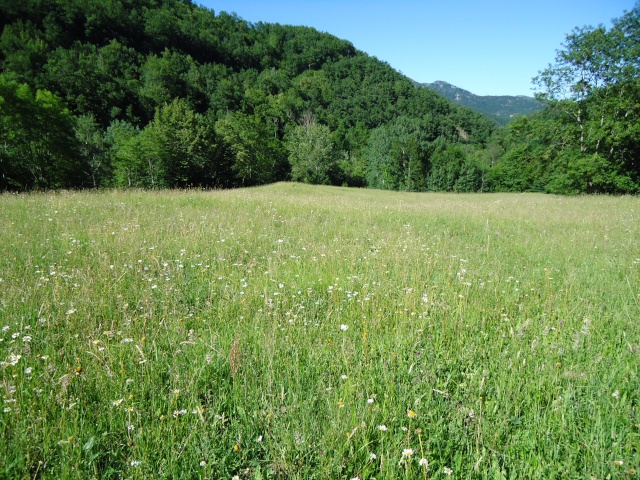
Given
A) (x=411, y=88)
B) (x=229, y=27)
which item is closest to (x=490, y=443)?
(x=411, y=88)

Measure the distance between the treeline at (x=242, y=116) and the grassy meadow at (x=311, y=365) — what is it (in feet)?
100

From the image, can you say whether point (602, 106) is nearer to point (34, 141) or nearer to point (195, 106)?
point (34, 141)

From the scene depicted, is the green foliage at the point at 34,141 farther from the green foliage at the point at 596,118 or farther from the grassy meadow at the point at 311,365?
the green foliage at the point at 596,118

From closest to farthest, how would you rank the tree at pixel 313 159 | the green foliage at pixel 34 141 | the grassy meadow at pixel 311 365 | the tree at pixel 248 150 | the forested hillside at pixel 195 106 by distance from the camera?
1. the grassy meadow at pixel 311 365
2. the green foliage at pixel 34 141
3. the forested hillside at pixel 195 106
4. the tree at pixel 248 150
5. the tree at pixel 313 159

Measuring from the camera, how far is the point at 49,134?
29.0 metres

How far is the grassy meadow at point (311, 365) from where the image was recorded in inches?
77.5

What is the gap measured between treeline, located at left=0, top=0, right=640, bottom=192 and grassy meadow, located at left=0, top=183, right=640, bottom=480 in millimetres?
30544

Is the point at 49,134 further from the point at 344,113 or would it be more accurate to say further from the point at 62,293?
the point at 344,113

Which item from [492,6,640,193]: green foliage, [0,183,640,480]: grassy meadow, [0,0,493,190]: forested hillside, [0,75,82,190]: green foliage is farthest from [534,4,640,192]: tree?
Result: [0,75,82,190]: green foliage

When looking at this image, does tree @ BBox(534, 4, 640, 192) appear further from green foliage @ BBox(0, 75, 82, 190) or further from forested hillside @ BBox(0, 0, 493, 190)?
green foliage @ BBox(0, 75, 82, 190)

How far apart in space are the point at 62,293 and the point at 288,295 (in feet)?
9.10

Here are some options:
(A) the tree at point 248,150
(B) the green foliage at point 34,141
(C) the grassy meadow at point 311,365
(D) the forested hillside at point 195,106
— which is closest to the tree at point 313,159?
(D) the forested hillside at point 195,106

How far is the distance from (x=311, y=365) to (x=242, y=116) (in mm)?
73349

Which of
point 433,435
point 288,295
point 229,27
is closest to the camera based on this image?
point 433,435
